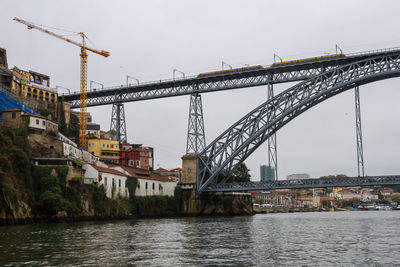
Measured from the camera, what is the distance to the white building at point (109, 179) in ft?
180

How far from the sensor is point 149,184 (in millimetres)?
67188

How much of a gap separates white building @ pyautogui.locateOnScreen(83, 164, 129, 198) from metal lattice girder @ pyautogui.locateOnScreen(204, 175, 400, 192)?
14064mm

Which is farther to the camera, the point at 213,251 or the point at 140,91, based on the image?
the point at 140,91

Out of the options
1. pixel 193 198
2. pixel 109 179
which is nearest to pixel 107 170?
pixel 109 179

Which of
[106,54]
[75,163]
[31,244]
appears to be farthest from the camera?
[106,54]

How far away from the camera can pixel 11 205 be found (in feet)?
133

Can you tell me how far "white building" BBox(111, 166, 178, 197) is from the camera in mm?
64469

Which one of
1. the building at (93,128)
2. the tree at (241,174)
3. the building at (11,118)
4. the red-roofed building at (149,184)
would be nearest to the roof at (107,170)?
the red-roofed building at (149,184)

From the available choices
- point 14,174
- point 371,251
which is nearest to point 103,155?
point 14,174

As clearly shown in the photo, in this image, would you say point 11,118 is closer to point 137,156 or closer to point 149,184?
point 149,184

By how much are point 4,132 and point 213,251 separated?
113 feet

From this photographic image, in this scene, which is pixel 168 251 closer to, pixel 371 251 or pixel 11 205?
pixel 371 251

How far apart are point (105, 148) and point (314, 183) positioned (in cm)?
3796

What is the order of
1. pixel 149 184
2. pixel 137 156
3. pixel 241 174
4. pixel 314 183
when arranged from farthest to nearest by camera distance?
1. pixel 137 156
2. pixel 241 174
3. pixel 149 184
4. pixel 314 183
